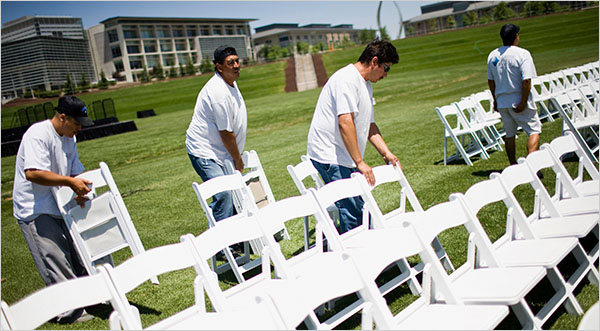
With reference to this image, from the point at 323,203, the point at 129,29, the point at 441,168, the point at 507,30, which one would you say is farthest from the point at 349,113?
the point at 129,29

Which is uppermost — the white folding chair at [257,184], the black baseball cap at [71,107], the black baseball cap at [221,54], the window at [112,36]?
the window at [112,36]

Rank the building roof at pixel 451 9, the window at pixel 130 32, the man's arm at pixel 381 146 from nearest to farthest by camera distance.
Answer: the man's arm at pixel 381 146 → the window at pixel 130 32 → the building roof at pixel 451 9

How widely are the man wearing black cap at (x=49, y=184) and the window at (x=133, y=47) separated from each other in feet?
310

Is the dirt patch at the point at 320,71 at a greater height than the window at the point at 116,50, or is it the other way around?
the window at the point at 116,50

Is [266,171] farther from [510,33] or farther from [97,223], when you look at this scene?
[97,223]

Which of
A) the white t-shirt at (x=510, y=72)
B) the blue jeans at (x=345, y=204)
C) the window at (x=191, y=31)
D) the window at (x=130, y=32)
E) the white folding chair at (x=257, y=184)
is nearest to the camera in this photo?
the blue jeans at (x=345, y=204)

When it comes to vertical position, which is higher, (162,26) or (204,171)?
(162,26)

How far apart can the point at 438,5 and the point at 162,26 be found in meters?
77.7

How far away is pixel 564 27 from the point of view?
50.1 m

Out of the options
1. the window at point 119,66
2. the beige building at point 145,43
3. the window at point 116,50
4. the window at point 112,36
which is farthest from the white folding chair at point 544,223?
the window at point 112,36

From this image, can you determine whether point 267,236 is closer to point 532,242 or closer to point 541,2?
point 532,242

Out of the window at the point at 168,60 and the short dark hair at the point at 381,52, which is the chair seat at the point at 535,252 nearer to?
the short dark hair at the point at 381,52

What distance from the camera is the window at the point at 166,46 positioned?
9850 centimetres

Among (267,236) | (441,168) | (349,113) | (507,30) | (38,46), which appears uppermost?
(38,46)
